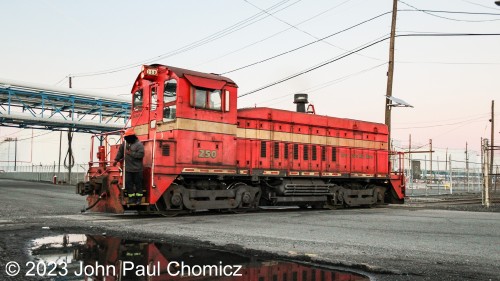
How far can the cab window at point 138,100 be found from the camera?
1379 centimetres

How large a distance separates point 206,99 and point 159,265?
331 inches

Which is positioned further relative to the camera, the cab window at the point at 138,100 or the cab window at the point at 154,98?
the cab window at the point at 138,100

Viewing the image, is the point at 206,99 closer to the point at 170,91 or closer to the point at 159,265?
→ the point at 170,91

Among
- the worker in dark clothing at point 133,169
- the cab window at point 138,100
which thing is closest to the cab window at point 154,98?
the cab window at point 138,100

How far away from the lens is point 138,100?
13.9 metres

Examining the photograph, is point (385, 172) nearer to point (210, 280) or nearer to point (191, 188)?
point (191, 188)

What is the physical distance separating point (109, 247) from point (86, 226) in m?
3.22

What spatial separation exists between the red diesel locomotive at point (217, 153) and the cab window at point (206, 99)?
30 mm

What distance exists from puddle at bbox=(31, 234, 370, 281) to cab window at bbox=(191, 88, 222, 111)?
6.62 meters

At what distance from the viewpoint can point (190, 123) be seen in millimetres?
12500

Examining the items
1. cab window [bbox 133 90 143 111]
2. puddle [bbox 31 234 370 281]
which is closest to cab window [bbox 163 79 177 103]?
cab window [bbox 133 90 143 111]

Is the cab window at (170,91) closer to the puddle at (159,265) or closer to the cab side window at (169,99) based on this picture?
the cab side window at (169,99)

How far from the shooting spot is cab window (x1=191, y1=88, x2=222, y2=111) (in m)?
12.7

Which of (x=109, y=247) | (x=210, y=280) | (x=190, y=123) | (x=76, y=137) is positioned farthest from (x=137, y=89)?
(x=76, y=137)
